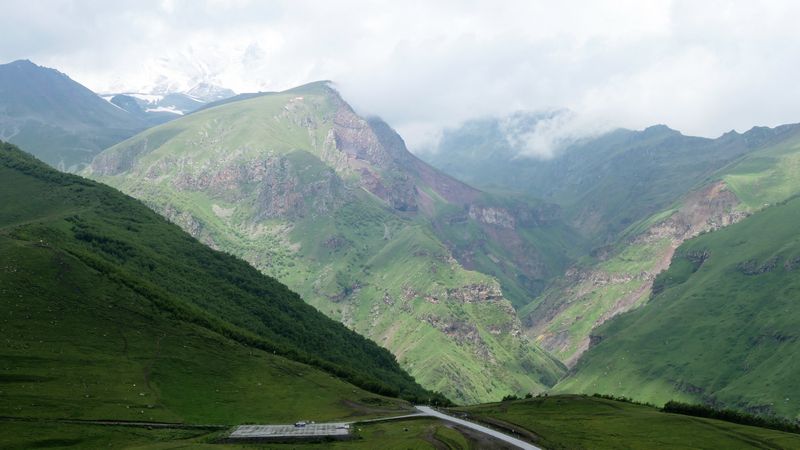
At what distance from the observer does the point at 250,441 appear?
151625mm

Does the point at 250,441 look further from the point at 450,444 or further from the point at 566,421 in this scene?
the point at 566,421

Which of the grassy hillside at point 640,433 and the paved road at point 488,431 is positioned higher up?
the paved road at point 488,431

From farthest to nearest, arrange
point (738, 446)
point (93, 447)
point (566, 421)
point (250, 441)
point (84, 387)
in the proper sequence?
point (566, 421)
point (84, 387)
point (738, 446)
point (250, 441)
point (93, 447)

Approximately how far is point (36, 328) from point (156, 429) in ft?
202

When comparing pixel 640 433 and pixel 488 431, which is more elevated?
pixel 488 431

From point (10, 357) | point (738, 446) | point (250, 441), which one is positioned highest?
point (10, 357)

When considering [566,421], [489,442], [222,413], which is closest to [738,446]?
[566,421]

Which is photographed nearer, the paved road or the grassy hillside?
the paved road

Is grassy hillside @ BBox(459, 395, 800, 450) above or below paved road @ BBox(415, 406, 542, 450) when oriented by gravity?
below

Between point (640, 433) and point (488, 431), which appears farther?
point (640, 433)

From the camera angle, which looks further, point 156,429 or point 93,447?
point 156,429

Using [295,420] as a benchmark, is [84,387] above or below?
above

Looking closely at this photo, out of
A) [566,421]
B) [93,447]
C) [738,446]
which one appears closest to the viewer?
[93,447]

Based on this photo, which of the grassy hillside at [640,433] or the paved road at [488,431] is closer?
the paved road at [488,431]
